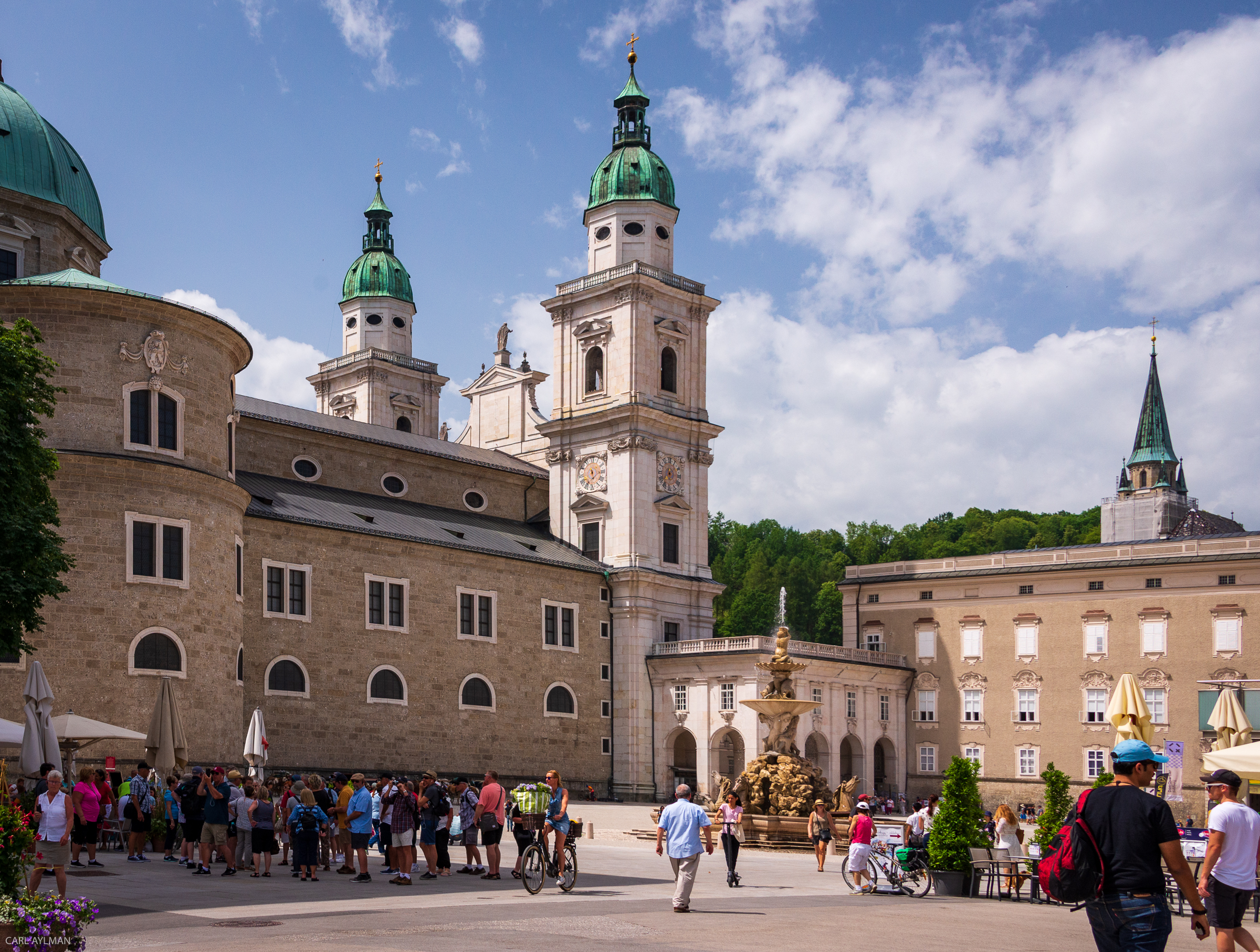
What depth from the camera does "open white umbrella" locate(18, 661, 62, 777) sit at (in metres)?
22.0

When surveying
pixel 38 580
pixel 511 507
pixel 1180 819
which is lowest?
pixel 1180 819

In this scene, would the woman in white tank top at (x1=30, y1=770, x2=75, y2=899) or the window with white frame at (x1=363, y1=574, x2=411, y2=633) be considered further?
the window with white frame at (x1=363, y1=574, x2=411, y2=633)

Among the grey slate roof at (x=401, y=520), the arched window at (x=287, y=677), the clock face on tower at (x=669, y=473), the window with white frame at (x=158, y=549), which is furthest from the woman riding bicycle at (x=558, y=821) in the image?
the clock face on tower at (x=669, y=473)

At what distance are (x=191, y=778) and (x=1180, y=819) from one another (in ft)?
139

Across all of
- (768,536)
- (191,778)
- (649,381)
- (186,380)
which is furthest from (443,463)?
(768,536)

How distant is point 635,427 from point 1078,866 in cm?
5310

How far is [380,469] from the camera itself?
58594 millimetres

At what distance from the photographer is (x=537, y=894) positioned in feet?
65.3

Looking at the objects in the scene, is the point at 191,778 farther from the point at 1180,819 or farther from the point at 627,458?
the point at 1180,819

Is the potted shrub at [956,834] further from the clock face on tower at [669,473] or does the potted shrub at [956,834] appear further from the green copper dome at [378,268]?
the green copper dome at [378,268]

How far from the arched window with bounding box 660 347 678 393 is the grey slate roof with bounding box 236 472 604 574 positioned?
8.99m

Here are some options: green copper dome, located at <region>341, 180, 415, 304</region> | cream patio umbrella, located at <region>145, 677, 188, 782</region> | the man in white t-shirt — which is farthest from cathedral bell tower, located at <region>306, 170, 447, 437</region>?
the man in white t-shirt

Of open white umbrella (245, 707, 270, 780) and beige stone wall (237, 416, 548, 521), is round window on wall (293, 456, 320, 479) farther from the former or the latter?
open white umbrella (245, 707, 270, 780)

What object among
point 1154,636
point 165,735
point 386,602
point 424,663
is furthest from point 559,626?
point 165,735
